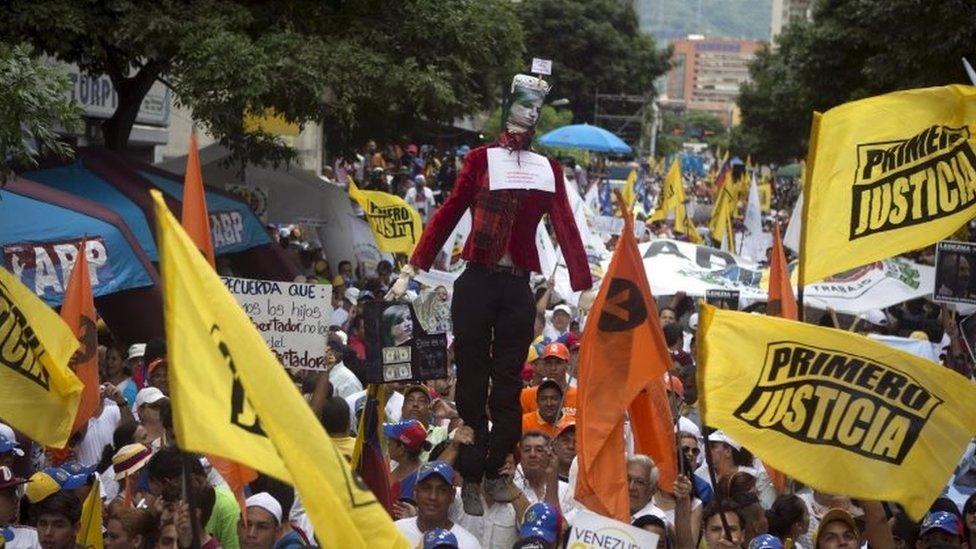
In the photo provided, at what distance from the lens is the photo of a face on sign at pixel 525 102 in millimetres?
8000

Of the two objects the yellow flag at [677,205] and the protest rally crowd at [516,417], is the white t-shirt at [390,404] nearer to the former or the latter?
the protest rally crowd at [516,417]

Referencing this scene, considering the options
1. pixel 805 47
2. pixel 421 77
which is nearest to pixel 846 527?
pixel 421 77

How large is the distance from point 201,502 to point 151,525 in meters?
0.29

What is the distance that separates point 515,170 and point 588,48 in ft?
208

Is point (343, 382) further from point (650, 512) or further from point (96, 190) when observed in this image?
point (96, 190)

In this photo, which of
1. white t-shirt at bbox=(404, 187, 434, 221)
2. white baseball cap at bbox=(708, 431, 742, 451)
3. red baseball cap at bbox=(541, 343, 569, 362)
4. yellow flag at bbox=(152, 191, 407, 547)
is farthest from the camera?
white t-shirt at bbox=(404, 187, 434, 221)

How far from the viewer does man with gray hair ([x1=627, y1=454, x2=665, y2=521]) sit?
821 centimetres

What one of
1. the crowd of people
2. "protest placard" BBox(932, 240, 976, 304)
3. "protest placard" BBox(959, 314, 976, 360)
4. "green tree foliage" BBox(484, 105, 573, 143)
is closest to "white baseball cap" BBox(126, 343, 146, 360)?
the crowd of people

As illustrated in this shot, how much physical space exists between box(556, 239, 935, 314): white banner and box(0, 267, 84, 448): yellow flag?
932cm

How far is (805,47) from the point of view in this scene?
38.9 meters

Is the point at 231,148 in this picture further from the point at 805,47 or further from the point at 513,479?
the point at 805,47

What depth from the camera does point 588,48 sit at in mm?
70938

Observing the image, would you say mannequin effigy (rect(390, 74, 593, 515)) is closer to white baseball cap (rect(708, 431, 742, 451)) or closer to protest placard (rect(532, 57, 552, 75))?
protest placard (rect(532, 57, 552, 75))

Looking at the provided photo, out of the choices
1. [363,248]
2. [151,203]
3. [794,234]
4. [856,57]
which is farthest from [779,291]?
[856,57]
